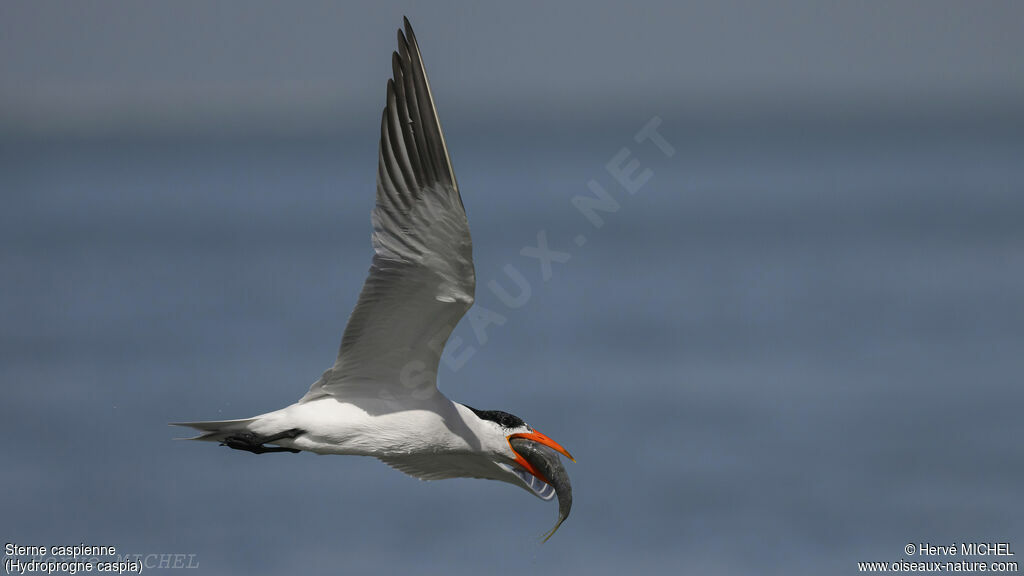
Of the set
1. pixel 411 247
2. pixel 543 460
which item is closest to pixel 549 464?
pixel 543 460

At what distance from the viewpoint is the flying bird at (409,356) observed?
9742 millimetres

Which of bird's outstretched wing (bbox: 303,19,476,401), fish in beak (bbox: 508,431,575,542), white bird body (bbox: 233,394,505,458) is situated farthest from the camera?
fish in beak (bbox: 508,431,575,542)

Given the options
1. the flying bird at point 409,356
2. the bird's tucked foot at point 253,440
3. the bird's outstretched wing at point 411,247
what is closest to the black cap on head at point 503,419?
the flying bird at point 409,356

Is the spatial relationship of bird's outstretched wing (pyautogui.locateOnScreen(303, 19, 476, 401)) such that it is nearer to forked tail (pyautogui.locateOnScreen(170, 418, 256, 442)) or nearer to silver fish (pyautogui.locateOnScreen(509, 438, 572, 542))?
forked tail (pyautogui.locateOnScreen(170, 418, 256, 442))

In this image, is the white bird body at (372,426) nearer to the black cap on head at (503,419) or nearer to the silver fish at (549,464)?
the black cap on head at (503,419)

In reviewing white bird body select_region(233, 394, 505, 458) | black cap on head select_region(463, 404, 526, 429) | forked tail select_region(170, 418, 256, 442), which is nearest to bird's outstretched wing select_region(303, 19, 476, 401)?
white bird body select_region(233, 394, 505, 458)

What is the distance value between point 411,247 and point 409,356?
111 cm

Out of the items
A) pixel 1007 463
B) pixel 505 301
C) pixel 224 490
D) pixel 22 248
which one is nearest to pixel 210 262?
pixel 22 248

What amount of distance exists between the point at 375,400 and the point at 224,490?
13.8 meters

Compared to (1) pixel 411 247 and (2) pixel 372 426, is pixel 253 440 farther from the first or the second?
(1) pixel 411 247

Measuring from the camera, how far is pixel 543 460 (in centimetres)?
1122

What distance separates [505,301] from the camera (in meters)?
36.4

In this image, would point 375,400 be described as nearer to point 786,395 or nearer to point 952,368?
point 786,395

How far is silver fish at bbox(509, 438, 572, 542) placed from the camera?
36.7 ft
